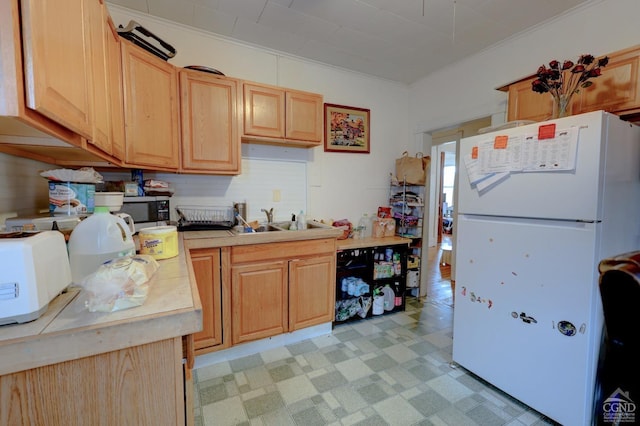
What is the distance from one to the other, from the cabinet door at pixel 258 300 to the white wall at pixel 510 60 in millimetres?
2485

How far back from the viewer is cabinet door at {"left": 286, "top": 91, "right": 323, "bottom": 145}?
2.51 m

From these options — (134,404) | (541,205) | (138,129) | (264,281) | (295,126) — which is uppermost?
(295,126)

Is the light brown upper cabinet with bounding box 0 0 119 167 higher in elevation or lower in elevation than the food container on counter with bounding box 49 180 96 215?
higher

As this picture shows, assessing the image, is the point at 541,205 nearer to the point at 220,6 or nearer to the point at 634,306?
the point at 634,306

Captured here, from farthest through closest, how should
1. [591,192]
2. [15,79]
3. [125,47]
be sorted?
[125,47] < [591,192] < [15,79]

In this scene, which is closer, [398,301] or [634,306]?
[634,306]

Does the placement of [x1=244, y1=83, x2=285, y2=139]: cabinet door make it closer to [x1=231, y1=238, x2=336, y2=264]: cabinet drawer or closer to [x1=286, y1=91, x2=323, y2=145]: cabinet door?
[x1=286, y1=91, x2=323, y2=145]: cabinet door

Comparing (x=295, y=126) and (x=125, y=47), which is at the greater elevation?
(x=125, y=47)

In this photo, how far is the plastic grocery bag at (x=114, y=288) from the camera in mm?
732

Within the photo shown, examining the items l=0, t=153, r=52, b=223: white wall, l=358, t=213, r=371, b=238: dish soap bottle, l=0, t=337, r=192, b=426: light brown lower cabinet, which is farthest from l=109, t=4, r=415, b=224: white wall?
l=0, t=337, r=192, b=426: light brown lower cabinet

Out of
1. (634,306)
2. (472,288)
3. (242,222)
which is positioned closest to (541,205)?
(472,288)

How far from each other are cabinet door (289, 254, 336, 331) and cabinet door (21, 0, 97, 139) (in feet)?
5.45

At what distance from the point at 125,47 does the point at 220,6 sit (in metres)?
0.82

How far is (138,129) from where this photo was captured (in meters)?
1.81
